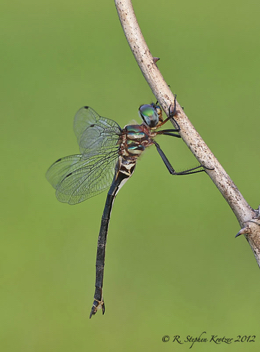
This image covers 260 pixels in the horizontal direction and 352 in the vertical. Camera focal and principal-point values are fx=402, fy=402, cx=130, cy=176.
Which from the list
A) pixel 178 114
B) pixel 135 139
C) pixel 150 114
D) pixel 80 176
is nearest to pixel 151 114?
pixel 150 114

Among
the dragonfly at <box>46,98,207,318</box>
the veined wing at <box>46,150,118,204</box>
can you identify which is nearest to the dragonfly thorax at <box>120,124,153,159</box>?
the dragonfly at <box>46,98,207,318</box>

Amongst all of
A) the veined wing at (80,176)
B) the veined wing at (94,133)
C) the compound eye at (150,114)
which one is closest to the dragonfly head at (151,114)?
the compound eye at (150,114)

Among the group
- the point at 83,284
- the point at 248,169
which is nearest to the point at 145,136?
the point at 83,284

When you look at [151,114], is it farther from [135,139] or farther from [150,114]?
[135,139]

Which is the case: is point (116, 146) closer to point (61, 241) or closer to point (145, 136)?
point (145, 136)

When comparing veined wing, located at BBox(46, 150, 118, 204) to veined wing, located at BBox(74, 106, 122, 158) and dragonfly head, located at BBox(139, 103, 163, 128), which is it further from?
dragonfly head, located at BBox(139, 103, 163, 128)

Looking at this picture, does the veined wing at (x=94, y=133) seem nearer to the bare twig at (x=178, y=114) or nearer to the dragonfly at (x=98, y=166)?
the dragonfly at (x=98, y=166)
